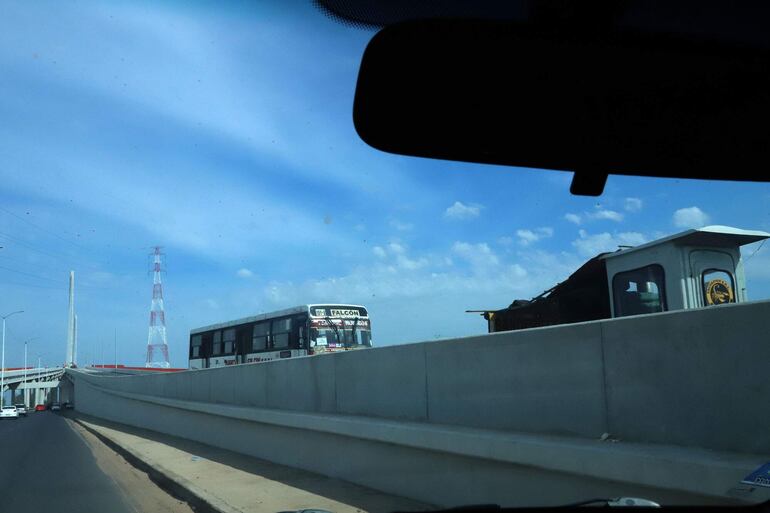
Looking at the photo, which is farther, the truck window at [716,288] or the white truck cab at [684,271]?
the truck window at [716,288]

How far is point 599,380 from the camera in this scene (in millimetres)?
5895

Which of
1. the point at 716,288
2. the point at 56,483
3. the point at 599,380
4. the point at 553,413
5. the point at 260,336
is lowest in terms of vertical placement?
the point at 56,483

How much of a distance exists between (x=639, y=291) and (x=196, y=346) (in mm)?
26799

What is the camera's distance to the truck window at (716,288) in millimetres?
9891

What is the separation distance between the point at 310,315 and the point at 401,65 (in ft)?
74.6

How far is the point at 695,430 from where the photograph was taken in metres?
4.99

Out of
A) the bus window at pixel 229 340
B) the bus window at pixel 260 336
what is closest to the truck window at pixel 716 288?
the bus window at pixel 260 336

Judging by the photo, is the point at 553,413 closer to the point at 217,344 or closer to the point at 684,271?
the point at 684,271

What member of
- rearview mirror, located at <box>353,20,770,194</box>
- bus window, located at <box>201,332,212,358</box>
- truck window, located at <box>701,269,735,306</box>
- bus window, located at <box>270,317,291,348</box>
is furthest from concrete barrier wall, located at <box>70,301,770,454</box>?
bus window, located at <box>201,332,212,358</box>

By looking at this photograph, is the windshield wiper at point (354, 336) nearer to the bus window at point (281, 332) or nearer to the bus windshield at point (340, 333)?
the bus windshield at point (340, 333)

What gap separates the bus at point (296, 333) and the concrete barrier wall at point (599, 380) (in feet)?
50.1

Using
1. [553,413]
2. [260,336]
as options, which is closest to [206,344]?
[260,336]

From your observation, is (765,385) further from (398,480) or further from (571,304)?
(571,304)

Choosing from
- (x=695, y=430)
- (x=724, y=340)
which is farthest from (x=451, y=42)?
(x=695, y=430)
